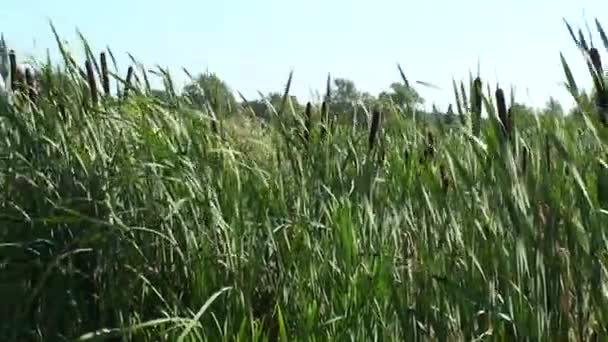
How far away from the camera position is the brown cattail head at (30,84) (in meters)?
3.58

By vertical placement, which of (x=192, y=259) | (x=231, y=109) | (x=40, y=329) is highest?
(x=231, y=109)

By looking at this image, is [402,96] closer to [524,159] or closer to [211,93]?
[211,93]

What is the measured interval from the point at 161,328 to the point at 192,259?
0.94 feet

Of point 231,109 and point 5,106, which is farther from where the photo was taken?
point 231,109

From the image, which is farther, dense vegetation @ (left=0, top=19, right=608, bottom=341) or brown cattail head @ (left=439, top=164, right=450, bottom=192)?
brown cattail head @ (left=439, top=164, right=450, bottom=192)

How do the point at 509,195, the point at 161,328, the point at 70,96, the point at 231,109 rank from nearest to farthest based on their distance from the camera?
the point at 509,195
the point at 161,328
the point at 70,96
the point at 231,109

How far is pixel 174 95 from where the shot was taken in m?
3.56

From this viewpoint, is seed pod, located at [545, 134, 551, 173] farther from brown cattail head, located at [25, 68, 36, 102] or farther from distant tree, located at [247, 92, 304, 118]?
brown cattail head, located at [25, 68, 36, 102]

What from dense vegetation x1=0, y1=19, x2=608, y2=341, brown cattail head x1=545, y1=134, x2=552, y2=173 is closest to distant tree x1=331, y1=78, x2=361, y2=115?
dense vegetation x1=0, y1=19, x2=608, y2=341

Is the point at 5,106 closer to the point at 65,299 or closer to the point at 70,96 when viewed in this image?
the point at 70,96

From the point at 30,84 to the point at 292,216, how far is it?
117 centimetres

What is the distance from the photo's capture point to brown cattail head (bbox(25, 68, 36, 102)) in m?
3.58

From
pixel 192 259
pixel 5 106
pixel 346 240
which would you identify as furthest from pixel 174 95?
pixel 346 240

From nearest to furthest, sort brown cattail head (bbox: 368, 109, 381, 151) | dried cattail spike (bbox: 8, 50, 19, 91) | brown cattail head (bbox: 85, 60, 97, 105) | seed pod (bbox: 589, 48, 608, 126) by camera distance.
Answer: seed pod (bbox: 589, 48, 608, 126) < brown cattail head (bbox: 368, 109, 381, 151) < brown cattail head (bbox: 85, 60, 97, 105) < dried cattail spike (bbox: 8, 50, 19, 91)
